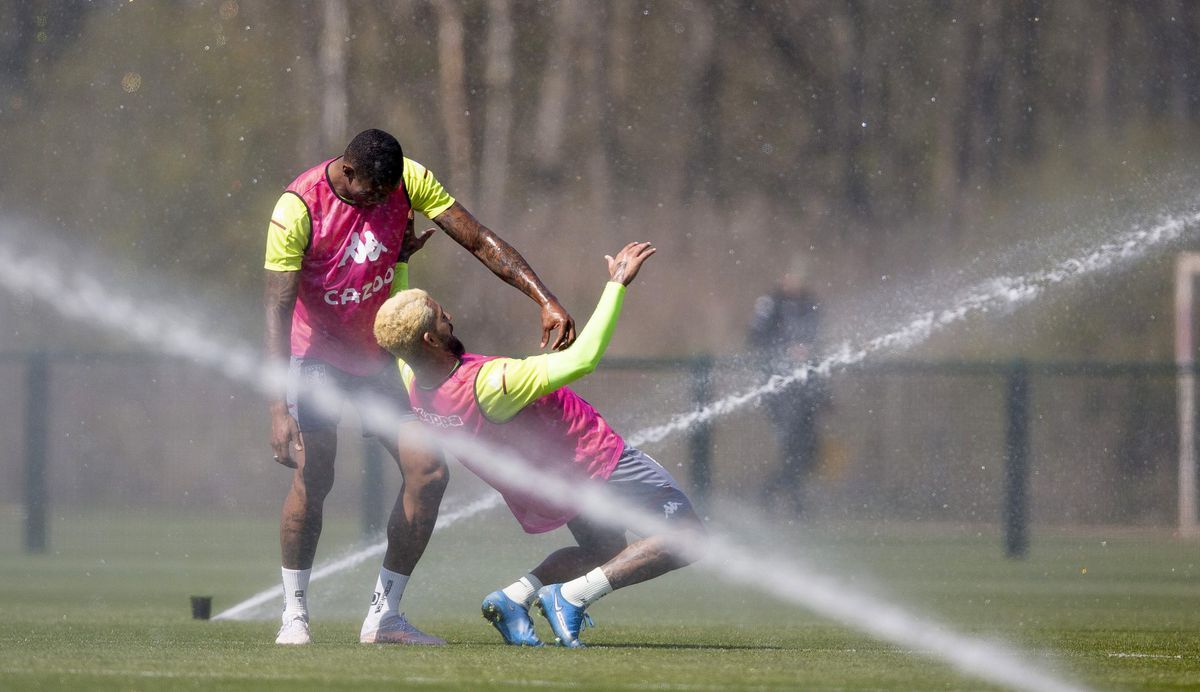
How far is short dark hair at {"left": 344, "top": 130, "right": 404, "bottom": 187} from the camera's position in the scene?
6484 mm

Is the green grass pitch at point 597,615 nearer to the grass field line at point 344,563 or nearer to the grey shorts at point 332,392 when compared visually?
the grass field line at point 344,563

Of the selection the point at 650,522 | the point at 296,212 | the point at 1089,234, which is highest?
the point at 1089,234

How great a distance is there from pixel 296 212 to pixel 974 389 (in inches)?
322

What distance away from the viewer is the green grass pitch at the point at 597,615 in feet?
18.1

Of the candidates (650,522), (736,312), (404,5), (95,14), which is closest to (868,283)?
(736,312)

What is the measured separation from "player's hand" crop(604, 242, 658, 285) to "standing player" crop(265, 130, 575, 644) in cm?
31

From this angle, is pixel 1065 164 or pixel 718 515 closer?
pixel 718 515

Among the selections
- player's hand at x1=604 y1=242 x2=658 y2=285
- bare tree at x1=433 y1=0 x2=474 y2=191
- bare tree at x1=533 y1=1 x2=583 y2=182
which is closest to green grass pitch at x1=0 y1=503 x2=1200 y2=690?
player's hand at x1=604 y1=242 x2=658 y2=285

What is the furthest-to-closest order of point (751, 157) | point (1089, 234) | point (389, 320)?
point (751, 157), point (1089, 234), point (389, 320)

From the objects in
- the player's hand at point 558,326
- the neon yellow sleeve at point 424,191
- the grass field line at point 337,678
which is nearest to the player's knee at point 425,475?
the player's hand at point 558,326

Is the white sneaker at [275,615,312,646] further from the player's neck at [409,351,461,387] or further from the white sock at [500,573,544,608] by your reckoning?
the player's neck at [409,351,461,387]

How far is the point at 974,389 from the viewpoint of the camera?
13781 mm

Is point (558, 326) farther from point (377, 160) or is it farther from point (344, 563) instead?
point (344, 563)

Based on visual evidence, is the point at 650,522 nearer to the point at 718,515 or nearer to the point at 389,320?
the point at 389,320
